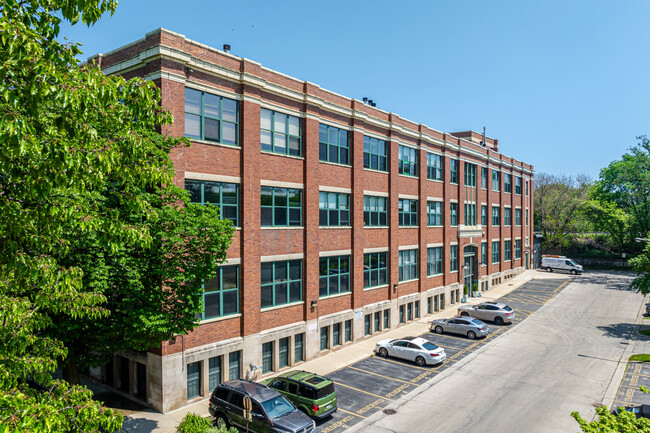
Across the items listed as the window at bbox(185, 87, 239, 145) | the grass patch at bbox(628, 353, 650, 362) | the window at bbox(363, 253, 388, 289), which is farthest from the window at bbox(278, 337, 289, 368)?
the grass patch at bbox(628, 353, 650, 362)

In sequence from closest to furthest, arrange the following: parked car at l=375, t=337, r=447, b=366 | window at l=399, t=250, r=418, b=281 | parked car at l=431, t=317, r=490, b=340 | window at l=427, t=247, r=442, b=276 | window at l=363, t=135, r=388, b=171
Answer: parked car at l=375, t=337, r=447, b=366
parked car at l=431, t=317, r=490, b=340
window at l=363, t=135, r=388, b=171
window at l=399, t=250, r=418, b=281
window at l=427, t=247, r=442, b=276

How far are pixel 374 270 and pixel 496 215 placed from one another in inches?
1121

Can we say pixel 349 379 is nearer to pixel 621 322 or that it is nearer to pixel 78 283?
pixel 78 283

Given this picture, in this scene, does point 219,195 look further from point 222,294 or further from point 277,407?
point 277,407

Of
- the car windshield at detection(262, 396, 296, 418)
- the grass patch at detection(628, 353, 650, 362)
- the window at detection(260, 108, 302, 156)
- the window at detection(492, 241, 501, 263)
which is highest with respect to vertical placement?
the window at detection(260, 108, 302, 156)

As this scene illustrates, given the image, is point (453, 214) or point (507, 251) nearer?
point (453, 214)

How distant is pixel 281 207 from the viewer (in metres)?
25.2

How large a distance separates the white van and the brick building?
35391 millimetres

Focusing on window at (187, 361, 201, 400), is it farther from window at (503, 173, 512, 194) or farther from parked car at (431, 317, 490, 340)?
window at (503, 173, 512, 194)

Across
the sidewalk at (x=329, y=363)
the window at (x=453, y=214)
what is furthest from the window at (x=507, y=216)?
the window at (x=453, y=214)

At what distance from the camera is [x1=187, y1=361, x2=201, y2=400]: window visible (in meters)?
20.8

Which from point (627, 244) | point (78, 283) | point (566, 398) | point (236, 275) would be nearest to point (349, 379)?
point (236, 275)

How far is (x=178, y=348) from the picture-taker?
65.5 ft

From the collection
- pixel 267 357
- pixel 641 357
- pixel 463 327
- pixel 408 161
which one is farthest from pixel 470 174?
pixel 267 357
